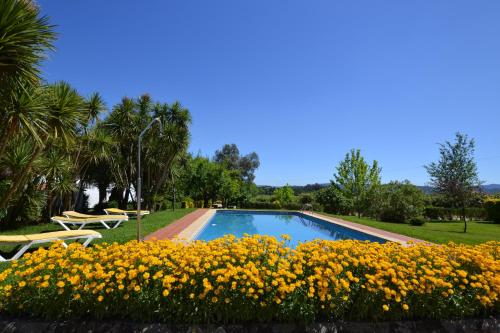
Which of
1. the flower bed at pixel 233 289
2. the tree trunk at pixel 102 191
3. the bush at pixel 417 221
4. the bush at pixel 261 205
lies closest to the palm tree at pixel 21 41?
the flower bed at pixel 233 289

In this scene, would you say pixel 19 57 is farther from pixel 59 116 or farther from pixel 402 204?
pixel 402 204

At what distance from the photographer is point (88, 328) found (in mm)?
3037

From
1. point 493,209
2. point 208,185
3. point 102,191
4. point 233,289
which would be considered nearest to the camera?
point 233,289

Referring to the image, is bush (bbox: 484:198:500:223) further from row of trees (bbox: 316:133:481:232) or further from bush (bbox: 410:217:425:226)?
bush (bbox: 410:217:425:226)

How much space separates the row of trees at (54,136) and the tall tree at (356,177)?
1541cm

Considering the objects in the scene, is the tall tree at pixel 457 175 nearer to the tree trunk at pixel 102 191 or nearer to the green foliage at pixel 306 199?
the green foliage at pixel 306 199

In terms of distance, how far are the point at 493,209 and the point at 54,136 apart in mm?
28297

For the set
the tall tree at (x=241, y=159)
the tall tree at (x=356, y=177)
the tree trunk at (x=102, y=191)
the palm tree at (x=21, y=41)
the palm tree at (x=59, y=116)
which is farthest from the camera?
the tall tree at (x=241, y=159)

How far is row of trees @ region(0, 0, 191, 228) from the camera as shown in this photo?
549cm

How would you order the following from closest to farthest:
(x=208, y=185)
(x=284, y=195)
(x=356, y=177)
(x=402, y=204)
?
(x=402, y=204) → (x=356, y=177) → (x=208, y=185) → (x=284, y=195)

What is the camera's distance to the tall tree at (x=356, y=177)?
25.7 m

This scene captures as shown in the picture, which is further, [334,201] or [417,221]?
[334,201]

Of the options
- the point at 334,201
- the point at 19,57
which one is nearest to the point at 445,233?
the point at 334,201

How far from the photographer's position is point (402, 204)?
1992 cm
